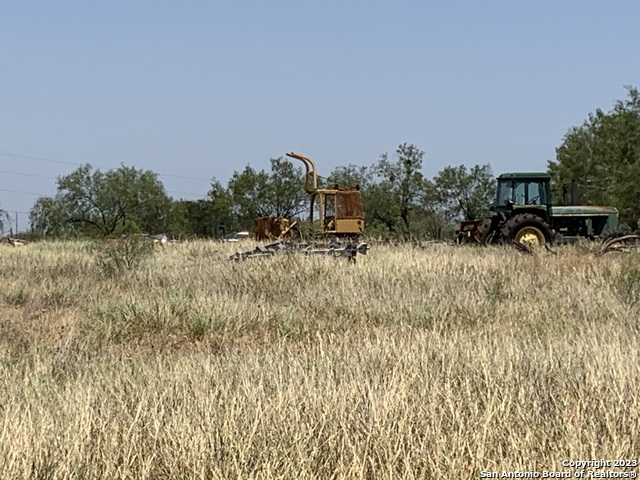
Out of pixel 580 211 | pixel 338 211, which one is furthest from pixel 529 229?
pixel 338 211

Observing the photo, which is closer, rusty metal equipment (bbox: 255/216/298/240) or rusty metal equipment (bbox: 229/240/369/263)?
rusty metal equipment (bbox: 229/240/369/263)

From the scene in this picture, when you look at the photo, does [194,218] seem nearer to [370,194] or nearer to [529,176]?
[370,194]

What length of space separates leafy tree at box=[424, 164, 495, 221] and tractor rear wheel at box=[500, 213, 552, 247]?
34.3 m

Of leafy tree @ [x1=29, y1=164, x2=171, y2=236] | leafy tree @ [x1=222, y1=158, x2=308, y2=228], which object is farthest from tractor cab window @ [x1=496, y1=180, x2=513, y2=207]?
leafy tree @ [x1=29, y1=164, x2=171, y2=236]

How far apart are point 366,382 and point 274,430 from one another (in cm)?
83

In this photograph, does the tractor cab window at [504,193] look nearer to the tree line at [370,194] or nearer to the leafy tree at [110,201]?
the tree line at [370,194]

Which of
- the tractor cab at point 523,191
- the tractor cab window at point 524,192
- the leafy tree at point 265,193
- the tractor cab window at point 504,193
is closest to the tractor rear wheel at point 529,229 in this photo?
the tractor cab at point 523,191

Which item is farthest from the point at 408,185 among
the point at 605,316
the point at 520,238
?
the point at 605,316

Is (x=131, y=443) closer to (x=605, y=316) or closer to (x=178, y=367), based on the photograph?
(x=178, y=367)

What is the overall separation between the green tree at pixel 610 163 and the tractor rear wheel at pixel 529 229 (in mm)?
19269

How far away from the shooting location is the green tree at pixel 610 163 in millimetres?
36375

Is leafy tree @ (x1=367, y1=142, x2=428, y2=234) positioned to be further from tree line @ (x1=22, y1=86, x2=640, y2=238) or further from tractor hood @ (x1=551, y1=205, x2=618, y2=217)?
tractor hood @ (x1=551, y1=205, x2=618, y2=217)

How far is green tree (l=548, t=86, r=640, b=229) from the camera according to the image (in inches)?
1432

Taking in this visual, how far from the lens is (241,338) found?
720cm
